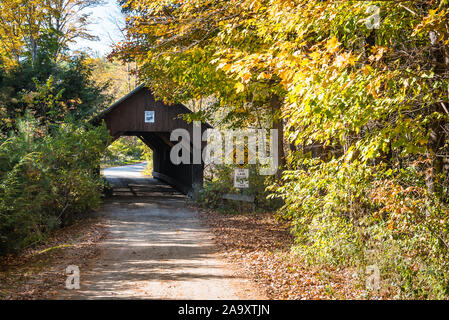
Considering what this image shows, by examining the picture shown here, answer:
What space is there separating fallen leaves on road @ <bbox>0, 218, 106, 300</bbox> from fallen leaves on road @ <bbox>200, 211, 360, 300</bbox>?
3.19 metres

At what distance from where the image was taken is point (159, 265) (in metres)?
7.65

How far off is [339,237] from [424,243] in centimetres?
139

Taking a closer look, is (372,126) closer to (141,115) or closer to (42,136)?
(42,136)

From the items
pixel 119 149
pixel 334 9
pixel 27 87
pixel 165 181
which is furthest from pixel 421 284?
pixel 119 149

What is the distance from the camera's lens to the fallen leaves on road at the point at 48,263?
6207mm

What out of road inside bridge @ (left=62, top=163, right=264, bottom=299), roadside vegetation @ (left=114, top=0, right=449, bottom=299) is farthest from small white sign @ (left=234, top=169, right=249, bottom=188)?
roadside vegetation @ (left=114, top=0, right=449, bottom=299)

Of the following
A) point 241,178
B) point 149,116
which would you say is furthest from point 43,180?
point 149,116

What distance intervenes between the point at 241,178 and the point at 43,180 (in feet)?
22.8

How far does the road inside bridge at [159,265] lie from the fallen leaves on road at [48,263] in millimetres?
333

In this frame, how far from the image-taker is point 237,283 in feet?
21.6

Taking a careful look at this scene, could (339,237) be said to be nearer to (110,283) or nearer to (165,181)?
(110,283)

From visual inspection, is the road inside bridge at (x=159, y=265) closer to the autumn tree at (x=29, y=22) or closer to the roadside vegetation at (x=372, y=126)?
the roadside vegetation at (x=372, y=126)

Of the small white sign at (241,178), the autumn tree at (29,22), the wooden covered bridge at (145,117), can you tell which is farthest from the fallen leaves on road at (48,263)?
the autumn tree at (29,22)

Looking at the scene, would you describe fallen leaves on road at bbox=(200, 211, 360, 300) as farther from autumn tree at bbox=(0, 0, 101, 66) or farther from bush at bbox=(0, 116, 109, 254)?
autumn tree at bbox=(0, 0, 101, 66)
